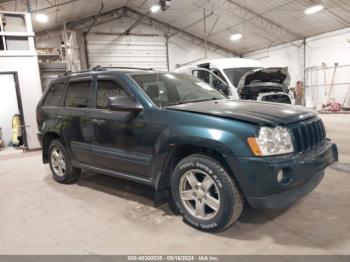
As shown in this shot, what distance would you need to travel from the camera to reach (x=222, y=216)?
2.53 meters

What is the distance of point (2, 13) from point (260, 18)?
1221cm

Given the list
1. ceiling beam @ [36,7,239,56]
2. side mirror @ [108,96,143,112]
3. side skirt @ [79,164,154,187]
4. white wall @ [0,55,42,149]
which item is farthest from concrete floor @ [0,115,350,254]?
ceiling beam @ [36,7,239,56]

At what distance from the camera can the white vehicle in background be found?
25.3ft

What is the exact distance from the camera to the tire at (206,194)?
98.0 inches

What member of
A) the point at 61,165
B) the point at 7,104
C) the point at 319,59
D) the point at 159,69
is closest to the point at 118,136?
the point at 61,165

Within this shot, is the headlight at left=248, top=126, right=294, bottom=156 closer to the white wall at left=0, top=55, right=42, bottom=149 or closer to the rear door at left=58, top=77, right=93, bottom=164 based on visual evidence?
the rear door at left=58, top=77, right=93, bottom=164

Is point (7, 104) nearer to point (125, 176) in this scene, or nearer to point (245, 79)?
point (245, 79)

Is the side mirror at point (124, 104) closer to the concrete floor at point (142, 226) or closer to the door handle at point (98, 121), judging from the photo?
the door handle at point (98, 121)

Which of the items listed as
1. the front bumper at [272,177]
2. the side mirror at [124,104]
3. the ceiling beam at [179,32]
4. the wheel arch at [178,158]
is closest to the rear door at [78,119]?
the side mirror at [124,104]

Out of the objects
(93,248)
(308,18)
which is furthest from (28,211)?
(308,18)

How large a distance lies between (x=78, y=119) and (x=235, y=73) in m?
5.70

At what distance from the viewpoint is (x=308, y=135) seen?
2.66 m

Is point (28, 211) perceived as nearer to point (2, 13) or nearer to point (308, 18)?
point (2, 13)

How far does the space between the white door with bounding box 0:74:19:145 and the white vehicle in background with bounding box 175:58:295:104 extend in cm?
661
